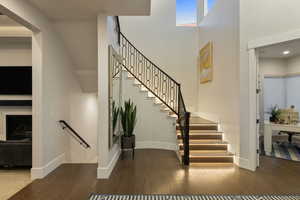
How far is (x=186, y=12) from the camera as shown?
23.9ft

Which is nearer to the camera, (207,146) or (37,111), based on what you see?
(37,111)

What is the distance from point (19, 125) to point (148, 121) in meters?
3.22

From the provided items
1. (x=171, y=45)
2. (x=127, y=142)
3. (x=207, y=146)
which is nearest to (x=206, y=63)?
(x=171, y=45)

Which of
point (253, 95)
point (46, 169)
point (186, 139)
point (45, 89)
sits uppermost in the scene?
point (45, 89)

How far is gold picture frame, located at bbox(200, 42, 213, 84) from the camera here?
5500 mm

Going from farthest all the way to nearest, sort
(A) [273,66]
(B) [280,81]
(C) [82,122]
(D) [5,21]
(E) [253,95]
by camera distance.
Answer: (B) [280,81]
(A) [273,66]
(C) [82,122]
(E) [253,95]
(D) [5,21]

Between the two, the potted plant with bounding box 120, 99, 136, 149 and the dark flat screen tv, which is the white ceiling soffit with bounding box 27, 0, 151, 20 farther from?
the potted plant with bounding box 120, 99, 136, 149

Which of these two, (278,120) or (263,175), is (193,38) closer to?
(278,120)

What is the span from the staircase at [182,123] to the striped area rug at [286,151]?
1.64 meters

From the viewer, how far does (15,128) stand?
4.45m

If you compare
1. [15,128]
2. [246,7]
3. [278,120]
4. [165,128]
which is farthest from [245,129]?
[15,128]

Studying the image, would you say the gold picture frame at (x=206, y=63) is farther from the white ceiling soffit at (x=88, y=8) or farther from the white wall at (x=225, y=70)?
the white ceiling soffit at (x=88, y=8)

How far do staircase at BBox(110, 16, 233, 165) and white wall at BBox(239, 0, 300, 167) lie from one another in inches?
25.0

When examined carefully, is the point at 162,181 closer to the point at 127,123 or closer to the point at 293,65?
the point at 127,123
